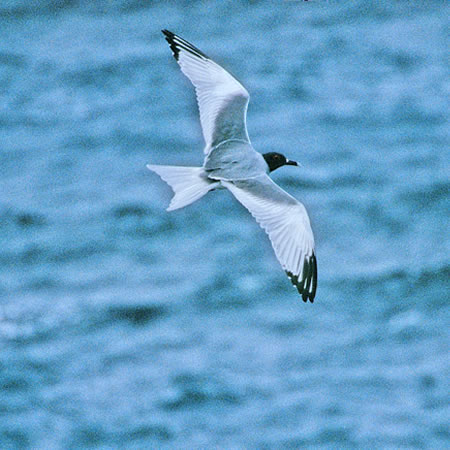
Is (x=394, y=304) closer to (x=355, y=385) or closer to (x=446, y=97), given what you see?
(x=355, y=385)

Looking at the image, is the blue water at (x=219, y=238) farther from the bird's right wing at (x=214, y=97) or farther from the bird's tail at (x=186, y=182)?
the bird's tail at (x=186, y=182)

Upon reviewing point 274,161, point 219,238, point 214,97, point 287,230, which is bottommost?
point 287,230

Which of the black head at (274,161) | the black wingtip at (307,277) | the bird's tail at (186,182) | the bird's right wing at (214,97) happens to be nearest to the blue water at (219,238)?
the black head at (274,161)

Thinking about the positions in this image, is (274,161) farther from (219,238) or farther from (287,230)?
(219,238)

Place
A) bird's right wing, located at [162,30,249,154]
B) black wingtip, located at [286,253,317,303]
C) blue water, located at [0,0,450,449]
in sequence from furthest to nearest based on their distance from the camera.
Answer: blue water, located at [0,0,450,449], bird's right wing, located at [162,30,249,154], black wingtip, located at [286,253,317,303]

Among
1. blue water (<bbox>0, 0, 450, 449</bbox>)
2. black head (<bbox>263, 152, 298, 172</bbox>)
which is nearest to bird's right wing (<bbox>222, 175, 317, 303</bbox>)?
black head (<bbox>263, 152, 298, 172</bbox>)

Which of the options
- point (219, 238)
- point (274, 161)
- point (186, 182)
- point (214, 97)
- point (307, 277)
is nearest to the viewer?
point (307, 277)

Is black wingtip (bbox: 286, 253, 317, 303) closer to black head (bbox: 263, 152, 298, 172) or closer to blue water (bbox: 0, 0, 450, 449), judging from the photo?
black head (bbox: 263, 152, 298, 172)

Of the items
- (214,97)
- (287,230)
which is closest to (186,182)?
(287,230)

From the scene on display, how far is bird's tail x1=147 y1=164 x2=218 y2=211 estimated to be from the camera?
7094 millimetres

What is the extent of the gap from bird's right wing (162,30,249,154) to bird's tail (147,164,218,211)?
1.67 feet

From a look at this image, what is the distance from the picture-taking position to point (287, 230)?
7.18 meters

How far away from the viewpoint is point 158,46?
13961 millimetres

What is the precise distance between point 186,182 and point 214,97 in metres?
1.17
